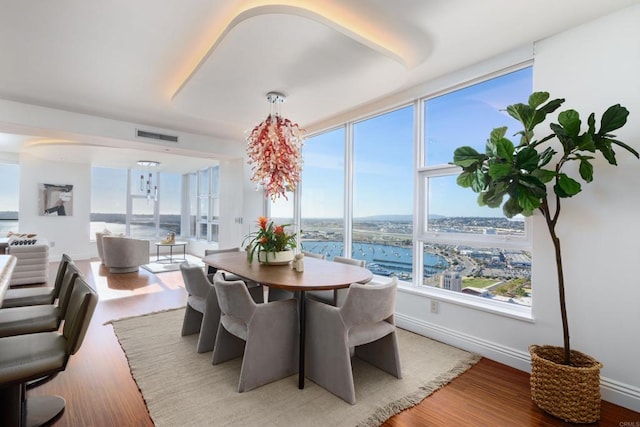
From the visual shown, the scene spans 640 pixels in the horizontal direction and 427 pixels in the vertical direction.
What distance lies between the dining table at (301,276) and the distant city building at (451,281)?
1.12 meters

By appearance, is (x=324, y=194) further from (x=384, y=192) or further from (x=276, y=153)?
(x=276, y=153)

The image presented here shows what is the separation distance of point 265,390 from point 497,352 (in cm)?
199

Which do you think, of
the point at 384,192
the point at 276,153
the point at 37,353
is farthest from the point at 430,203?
the point at 37,353

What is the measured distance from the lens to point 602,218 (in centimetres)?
220

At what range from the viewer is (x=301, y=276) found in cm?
244

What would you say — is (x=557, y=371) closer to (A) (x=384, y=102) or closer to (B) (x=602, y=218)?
(B) (x=602, y=218)

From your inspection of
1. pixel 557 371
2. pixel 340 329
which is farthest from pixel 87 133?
pixel 557 371

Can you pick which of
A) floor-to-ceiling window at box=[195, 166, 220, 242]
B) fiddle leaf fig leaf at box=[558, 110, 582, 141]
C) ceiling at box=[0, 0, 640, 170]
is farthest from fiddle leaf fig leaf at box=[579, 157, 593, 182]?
floor-to-ceiling window at box=[195, 166, 220, 242]

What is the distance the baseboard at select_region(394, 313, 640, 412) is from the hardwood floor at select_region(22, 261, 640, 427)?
0.06 m

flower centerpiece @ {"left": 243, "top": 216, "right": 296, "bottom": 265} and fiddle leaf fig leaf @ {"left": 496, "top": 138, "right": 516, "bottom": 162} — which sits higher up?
fiddle leaf fig leaf @ {"left": 496, "top": 138, "right": 516, "bottom": 162}

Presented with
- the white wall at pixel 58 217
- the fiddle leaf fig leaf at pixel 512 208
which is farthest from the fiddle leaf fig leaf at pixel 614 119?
the white wall at pixel 58 217

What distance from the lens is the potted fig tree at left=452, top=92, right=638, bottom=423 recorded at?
1888mm

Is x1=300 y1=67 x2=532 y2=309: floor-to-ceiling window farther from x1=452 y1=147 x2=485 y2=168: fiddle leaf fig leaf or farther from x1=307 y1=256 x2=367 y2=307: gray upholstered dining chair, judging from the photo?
x1=307 y1=256 x2=367 y2=307: gray upholstered dining chair

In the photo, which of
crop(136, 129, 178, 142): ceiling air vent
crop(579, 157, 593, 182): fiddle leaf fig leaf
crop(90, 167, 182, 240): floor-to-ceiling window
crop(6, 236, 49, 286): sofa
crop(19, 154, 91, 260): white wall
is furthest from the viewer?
crop(90, 167, 182, 240): floor-to-ceiling window
